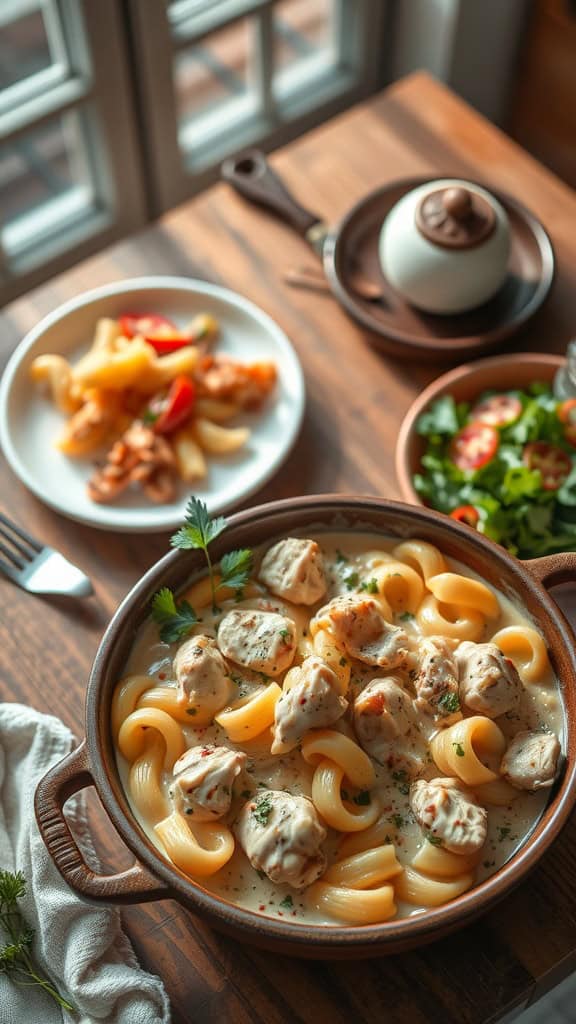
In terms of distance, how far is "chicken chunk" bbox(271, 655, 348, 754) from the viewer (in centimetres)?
135

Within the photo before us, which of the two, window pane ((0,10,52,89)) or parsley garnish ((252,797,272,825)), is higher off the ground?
window pane ((0,10,52,89))

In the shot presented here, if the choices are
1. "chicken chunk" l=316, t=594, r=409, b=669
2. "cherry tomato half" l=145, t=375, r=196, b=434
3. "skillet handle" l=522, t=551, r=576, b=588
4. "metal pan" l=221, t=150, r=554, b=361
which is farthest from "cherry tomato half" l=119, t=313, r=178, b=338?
"skillet handle" l=522, t=551, r=576, b=588

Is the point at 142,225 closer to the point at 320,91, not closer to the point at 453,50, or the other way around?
the point at 320,91

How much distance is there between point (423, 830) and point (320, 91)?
2.76m

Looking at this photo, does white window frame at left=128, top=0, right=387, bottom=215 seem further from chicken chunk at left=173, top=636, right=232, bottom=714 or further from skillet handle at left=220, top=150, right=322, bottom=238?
chicken chunk at left=173, top=636, right=232, bottom=714

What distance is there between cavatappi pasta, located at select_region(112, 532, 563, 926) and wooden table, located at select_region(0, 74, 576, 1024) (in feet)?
0.61

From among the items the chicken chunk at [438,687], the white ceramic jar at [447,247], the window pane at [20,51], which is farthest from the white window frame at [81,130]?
the chicken chunk at [438,687]

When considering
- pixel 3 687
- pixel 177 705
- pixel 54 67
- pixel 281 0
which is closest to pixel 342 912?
pixel 177 705

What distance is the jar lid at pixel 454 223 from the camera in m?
1.95

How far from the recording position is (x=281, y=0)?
120 inches

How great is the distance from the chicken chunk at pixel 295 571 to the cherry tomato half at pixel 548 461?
53cm

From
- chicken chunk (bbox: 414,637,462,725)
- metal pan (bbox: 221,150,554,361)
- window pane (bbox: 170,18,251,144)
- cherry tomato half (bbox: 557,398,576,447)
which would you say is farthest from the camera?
window pane (bbox: 170,18,251,144)

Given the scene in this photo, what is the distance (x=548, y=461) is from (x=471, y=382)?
0.69ft

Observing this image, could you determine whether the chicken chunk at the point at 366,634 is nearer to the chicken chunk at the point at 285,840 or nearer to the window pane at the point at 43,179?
the chicken chunk at the point at 285,840
